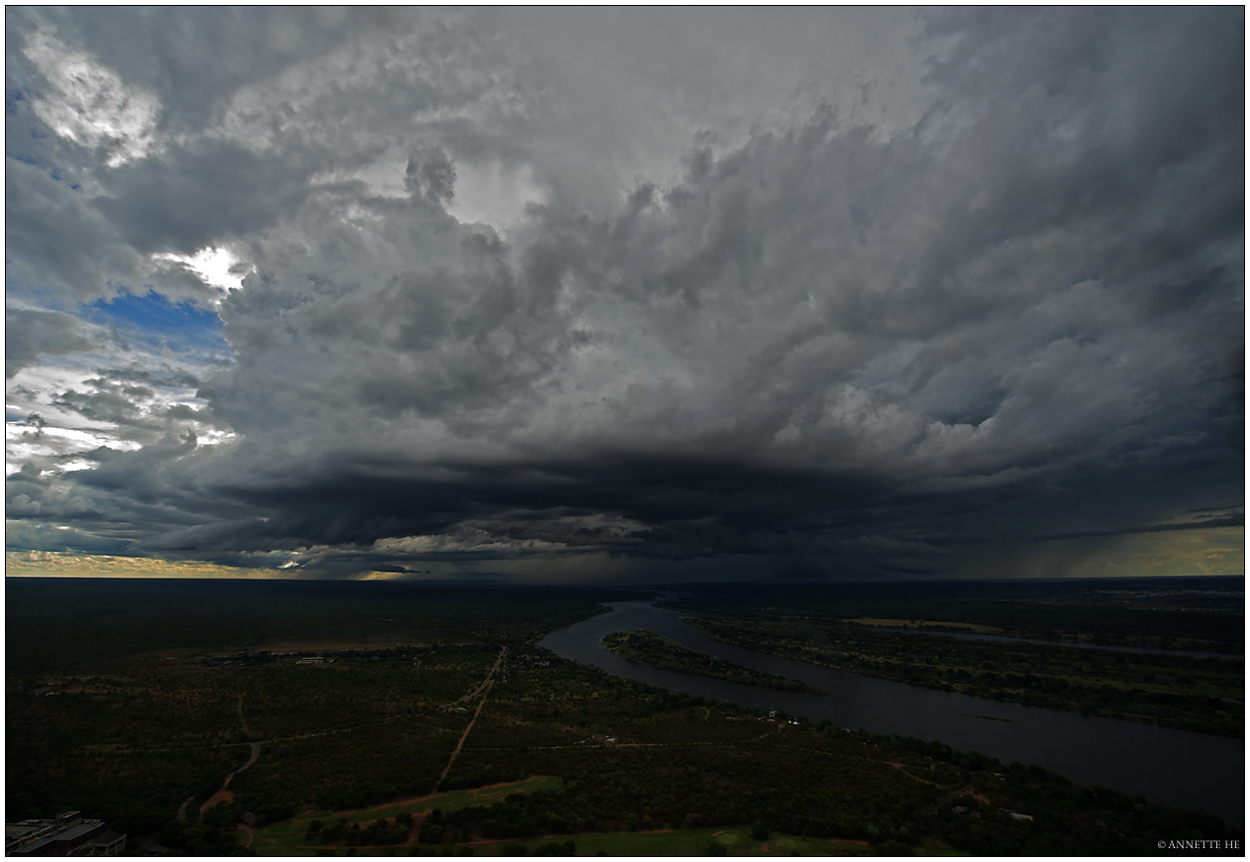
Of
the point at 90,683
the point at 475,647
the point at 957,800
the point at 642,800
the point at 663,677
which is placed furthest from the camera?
the point at 475,647

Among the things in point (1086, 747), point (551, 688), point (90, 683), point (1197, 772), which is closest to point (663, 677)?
point (551, 688)

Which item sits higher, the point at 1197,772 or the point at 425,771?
the point at 425,771

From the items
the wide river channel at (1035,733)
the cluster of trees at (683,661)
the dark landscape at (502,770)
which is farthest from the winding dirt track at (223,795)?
the cluster of trees at (683,661)

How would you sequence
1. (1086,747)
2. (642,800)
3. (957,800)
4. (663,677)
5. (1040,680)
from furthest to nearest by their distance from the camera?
1. (663,677)
2. (1040,680)
3. (1086,747)
4. (957,800)
5. (642,800)

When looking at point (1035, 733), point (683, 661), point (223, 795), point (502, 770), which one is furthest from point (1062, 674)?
point (223, 795)

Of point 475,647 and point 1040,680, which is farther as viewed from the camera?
point 475,647

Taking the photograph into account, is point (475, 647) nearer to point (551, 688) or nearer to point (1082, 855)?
point (551, 688)

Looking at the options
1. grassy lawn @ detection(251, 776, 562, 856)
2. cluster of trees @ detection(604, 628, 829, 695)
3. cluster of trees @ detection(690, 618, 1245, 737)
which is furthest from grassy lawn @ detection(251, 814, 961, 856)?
cluster of trees @ detection(690, 618, 1245, 737)
